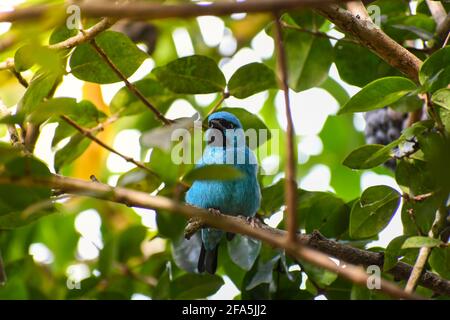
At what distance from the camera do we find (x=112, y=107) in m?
4.22

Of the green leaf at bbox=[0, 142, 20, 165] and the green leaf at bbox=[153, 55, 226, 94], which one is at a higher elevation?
the green leaf at bbox=[153, 55, 226, 94]

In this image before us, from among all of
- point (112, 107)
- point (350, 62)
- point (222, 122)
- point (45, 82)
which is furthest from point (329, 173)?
point (45, 82)

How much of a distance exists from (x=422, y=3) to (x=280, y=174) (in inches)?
70.7

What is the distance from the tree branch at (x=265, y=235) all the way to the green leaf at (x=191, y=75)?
106cm

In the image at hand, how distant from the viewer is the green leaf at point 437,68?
9.82ft

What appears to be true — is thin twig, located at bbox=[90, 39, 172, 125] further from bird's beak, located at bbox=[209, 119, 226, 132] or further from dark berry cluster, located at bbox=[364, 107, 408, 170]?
dark berry cluster, located at bbox=[364, 107, 408, 170]

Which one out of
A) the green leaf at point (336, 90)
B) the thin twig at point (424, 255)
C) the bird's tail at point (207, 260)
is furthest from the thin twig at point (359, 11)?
the green leaf at point (336, 90)

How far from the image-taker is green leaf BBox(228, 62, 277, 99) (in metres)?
4.00

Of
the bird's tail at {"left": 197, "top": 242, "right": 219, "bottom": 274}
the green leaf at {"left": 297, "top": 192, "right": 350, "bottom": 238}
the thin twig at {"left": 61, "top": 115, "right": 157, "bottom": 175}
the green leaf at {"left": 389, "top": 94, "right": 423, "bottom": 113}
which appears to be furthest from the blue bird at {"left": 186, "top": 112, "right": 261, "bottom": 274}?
the green leaf at {"left": 389, "top": 94, "right": 423, "bottom": 113}

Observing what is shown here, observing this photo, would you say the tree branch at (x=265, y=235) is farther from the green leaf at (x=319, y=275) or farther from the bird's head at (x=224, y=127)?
the bird's head at (x=224, y=127)

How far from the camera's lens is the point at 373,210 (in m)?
3.48

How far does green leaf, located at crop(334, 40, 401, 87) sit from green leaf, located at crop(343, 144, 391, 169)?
951 mm

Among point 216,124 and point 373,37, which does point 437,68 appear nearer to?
point 373,37
